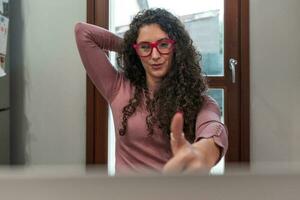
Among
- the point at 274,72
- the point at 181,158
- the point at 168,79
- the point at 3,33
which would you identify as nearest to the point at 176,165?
the point at 181,158

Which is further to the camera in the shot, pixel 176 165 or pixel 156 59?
pixel 156 59

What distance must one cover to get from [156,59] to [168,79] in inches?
1.7

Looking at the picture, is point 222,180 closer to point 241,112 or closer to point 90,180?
point 90,180

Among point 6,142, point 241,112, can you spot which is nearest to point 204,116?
point 241,112

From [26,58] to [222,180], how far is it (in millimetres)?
1164

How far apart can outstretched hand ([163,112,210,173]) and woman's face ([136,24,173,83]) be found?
0.34 m

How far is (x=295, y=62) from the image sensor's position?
3.98 ft

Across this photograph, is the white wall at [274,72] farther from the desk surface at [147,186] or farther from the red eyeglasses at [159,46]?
the desk surface at [147,186]

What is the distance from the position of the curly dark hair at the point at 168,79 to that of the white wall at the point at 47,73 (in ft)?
1.71

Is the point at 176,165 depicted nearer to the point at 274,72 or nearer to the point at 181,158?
the point at 181,158

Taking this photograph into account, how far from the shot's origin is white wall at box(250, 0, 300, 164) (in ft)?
3.88

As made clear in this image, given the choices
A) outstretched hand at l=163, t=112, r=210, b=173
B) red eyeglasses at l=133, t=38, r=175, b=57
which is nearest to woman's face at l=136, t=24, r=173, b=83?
red eyeglasses at l=133, t=38, r=175, b=57

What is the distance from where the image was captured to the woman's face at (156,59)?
2.66ft

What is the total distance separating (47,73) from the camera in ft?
4.66
